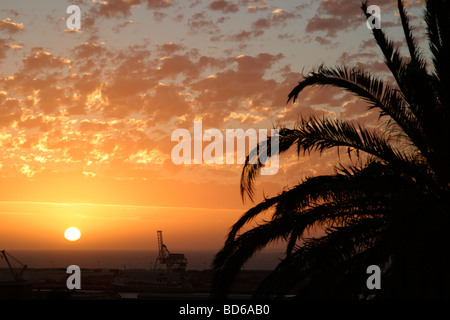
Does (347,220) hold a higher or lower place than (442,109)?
lower

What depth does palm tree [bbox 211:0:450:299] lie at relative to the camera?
863 centimetres

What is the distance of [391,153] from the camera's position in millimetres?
9109

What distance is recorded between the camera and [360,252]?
30.0 feet

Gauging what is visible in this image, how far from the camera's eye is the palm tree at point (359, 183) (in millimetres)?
8633

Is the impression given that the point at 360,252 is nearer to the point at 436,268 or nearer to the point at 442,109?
the point at 436,268

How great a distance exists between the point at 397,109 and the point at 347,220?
218 cm

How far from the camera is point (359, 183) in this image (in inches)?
349
